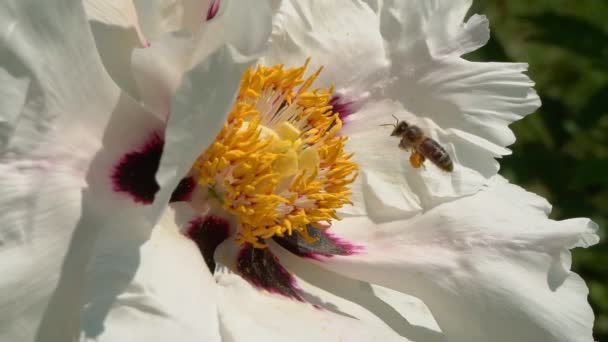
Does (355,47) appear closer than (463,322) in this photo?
No

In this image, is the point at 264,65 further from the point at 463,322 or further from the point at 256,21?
→ the point at 463,322

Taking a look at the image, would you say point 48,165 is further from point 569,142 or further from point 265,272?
point 569,142

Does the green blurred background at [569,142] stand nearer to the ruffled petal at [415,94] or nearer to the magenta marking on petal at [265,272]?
the ruffled petal at [415,94]

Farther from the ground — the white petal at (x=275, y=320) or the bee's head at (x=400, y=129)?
the bee's head at (x=400, y=129)

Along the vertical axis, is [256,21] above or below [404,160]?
below

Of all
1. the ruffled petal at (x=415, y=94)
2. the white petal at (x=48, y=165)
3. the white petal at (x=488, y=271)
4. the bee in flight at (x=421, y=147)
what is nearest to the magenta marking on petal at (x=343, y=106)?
the ruffled petal at (x=415, y=94)

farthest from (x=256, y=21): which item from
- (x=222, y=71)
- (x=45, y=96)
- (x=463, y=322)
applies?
(x=463, y=322)

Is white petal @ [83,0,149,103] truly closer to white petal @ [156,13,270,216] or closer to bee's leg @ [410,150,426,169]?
white petal @ [156,13,270,216]
